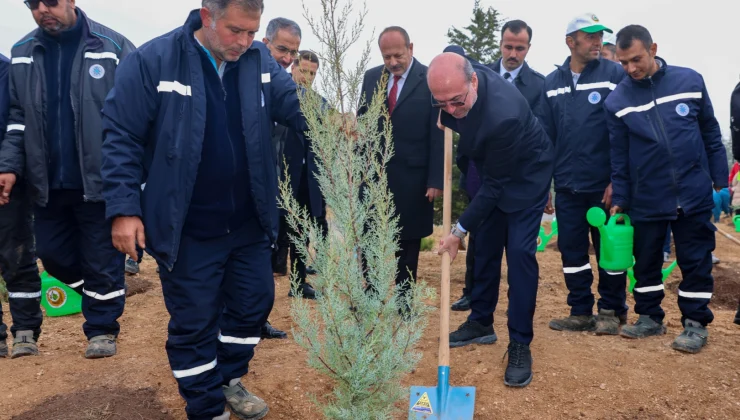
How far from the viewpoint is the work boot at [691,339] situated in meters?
4.31

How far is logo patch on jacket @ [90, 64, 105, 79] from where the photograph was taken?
414 centimetres

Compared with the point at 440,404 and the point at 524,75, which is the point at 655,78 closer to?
the point at 524,75

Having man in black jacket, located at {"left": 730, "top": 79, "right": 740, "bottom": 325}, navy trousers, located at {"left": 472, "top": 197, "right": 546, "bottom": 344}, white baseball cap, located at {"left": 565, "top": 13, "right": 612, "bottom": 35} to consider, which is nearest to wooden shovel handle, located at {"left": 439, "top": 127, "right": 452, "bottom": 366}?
navy trousers, located at {"left": 472, "top": 197, "right": 546, "bottom": 344}

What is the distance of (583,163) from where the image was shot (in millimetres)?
4730

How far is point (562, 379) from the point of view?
154 inches

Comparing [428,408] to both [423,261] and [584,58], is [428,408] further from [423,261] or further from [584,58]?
[423,261]

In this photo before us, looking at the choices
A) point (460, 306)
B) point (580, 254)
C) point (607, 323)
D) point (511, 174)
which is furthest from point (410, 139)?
point (607, 323)

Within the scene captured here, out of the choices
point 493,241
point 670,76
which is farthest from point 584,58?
point 493,241

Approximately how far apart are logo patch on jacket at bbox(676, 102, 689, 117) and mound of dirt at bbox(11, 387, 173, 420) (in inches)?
156

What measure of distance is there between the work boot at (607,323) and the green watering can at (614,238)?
38 centimetres

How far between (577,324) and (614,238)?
770 mm

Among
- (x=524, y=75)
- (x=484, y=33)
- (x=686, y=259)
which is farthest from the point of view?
(x=484, y=33)

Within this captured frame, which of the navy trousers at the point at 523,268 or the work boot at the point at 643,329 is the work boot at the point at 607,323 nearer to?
the work boot at the point at 643,329

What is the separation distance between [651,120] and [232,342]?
130 inches
